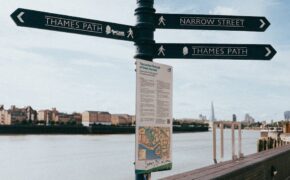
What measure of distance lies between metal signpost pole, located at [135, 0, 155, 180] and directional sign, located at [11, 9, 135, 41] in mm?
105

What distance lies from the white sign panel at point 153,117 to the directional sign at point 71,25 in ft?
2.84

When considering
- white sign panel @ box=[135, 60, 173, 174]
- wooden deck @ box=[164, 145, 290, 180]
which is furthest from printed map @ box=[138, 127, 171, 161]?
wooden deck @ box=[164, 145, 290, 180]

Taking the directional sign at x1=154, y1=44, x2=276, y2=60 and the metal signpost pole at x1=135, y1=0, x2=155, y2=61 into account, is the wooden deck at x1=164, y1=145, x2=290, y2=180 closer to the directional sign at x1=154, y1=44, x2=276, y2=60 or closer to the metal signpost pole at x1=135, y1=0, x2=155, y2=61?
the directional sign at x1=154, y1=44, x2=276, y2=60

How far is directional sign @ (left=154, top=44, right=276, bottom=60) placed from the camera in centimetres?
562

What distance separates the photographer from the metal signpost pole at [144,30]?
530 cm

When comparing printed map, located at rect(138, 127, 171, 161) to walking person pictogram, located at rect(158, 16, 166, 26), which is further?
walking person pictogram, located at rect(158, 16, 166, 26)

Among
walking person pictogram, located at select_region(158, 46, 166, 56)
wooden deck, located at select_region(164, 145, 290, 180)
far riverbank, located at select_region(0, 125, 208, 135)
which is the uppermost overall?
walking person pictogram, located at select_region(158, 46, 166, 56)

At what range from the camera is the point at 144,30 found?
17.5ft

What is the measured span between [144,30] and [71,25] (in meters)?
0.94

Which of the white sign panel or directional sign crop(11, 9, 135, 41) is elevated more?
directional sign crop(11, 9, 135, 41)

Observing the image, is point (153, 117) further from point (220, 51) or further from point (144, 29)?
point (220, 51)

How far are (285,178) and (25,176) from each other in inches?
1116

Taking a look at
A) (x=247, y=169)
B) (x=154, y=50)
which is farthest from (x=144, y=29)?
(x=247, y=169)

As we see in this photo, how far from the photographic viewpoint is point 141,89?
174 inches
